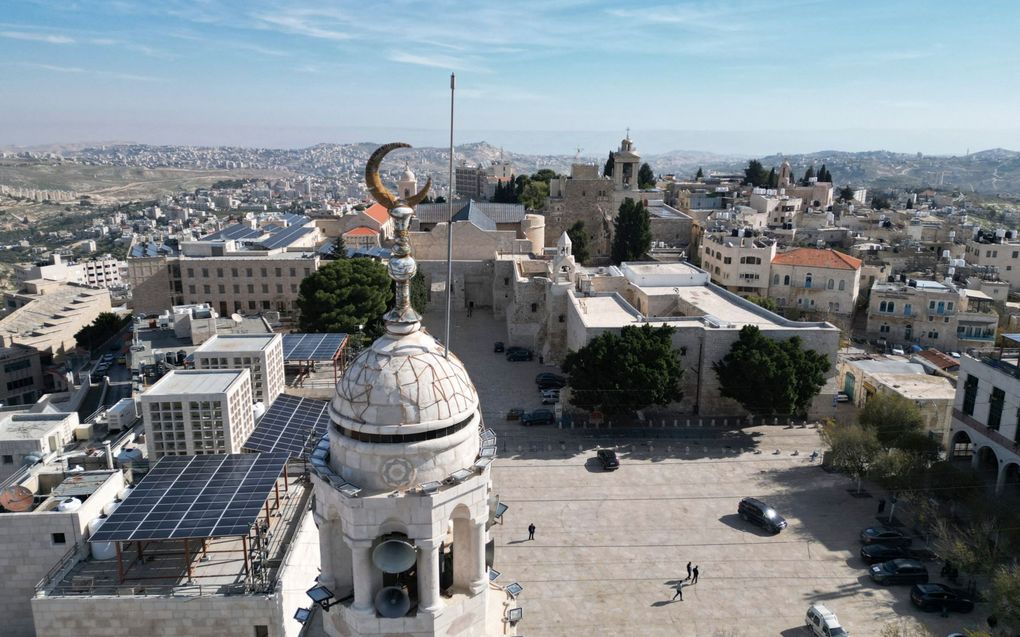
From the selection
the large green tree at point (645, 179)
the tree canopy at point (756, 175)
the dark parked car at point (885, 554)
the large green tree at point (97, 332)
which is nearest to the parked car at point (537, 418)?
the dark parked car at point (885, 554)

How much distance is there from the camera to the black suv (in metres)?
23.8

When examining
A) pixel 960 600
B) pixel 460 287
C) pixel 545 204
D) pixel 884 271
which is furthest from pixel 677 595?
pixel 545 204

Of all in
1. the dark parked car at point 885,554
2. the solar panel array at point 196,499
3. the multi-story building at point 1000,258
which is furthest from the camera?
the multi-story building at point 1000,258

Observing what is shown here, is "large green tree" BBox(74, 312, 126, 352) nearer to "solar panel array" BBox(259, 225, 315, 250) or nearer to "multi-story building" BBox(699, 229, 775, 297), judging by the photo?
"solar panel array" BBox(259, 225, 315, 250)

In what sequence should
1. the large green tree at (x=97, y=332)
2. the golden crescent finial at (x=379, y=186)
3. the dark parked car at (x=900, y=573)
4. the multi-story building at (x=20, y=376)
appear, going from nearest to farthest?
the golden crescent finial at (x=379, y=186)
the dark parked car at (x=900, y=573)
the multi-story building at (x=20, y=376)
the large green tree at (x=97, y=332)

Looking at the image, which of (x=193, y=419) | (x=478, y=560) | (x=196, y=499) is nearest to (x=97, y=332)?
(x=193, y=419)

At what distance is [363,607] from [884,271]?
175 feet

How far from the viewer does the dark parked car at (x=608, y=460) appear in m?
28.5

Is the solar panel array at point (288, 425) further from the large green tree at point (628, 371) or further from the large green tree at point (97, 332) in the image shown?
the large green tree at point (97, 332)

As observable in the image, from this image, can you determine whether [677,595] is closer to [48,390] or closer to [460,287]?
[460,287]

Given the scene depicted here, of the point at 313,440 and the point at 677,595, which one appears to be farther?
the point at 677,595

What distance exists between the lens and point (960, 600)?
64.2ft

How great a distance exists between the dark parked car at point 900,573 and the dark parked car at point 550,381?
18288mm

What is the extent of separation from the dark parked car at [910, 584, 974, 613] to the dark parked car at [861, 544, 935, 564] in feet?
6.93
